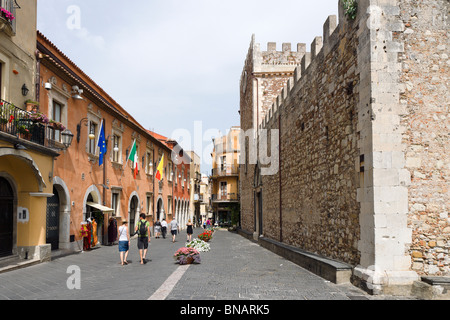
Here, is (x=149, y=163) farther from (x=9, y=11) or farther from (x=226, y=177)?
(x=226, y=177)

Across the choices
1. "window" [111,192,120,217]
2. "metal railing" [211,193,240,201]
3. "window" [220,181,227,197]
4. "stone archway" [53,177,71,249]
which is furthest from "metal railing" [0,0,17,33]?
"window" [220,181,227,197]

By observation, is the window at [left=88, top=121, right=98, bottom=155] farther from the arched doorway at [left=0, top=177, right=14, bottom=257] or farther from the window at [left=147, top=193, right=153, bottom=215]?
the window at [left=147, top=193, right=153, bottom=215]

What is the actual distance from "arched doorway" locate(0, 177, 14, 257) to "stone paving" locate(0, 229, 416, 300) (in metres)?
1.03

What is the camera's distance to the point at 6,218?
410 inches

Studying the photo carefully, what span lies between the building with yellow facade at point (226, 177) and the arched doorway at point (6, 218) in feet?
121

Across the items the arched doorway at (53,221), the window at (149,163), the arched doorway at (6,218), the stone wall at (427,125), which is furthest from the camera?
the window at (149,163)

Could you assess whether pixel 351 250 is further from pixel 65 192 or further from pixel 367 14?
pixel 65 192

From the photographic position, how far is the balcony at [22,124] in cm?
948

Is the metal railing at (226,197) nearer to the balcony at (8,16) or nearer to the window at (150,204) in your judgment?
the window at (150,204)

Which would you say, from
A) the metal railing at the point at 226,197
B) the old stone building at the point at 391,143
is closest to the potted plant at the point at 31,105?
the old stone building at the point at 391,143

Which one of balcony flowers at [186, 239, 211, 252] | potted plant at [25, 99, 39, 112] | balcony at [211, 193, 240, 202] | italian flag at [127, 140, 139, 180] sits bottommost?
balcony flowers at [186, 239, 211, 252]

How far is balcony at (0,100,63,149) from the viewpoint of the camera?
9477 millimetres

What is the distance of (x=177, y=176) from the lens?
3559cm
